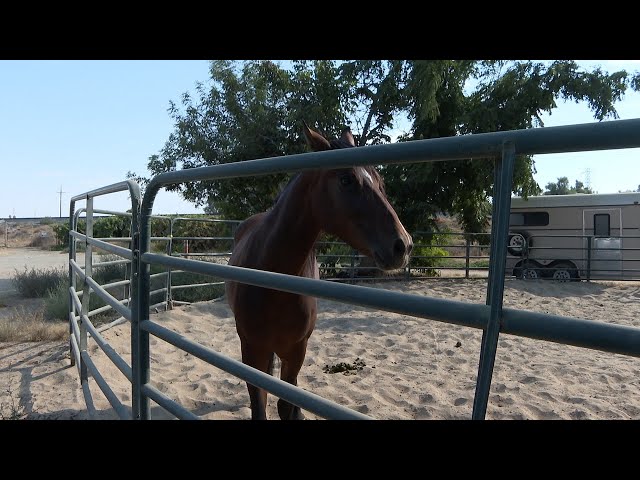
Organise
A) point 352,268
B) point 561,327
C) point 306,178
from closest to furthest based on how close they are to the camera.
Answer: point 561,327 → point 306,178 → point 352,268

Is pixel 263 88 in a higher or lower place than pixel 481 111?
higher

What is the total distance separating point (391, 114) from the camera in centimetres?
1252

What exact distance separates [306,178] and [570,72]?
37.5ft

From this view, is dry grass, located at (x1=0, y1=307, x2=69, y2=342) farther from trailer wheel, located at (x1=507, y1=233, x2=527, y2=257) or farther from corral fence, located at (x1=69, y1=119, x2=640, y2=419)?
trailer wheel, located at (x1=507, y1=233, x2=527, y2=257)

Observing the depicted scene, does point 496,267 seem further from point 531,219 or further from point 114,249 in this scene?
point 531,219

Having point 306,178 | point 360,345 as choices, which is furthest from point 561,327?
point 360,345

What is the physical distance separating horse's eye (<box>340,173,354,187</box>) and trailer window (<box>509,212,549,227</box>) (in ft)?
42.8

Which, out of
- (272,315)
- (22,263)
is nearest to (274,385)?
(272,315)

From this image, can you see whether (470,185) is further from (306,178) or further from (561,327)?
(561,327)

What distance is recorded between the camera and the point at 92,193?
370 cm

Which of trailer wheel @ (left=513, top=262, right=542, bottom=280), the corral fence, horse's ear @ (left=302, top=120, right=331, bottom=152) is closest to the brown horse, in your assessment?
A: horse's ear @ (left=302, top=120, right=331, bottom=152)

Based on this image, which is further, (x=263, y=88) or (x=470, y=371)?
(x=263, y=88)

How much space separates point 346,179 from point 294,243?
70 centimetres
